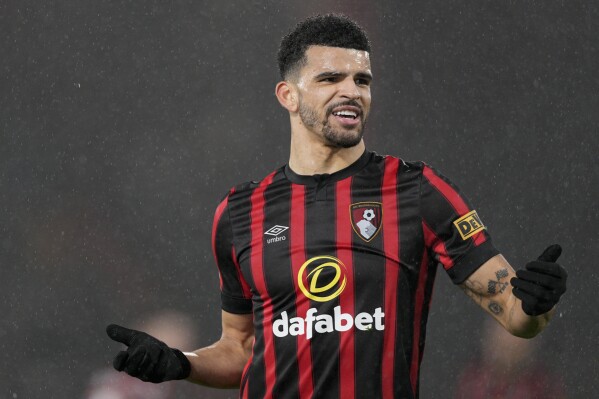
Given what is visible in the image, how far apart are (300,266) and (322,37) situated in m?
0.62

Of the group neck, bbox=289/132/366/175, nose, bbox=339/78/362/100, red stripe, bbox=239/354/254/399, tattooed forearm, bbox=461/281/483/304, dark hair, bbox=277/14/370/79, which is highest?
dark hair, bbox=277/14/370/79

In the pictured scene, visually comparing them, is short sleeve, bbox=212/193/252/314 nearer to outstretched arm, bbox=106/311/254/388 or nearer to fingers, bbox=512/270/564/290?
outstretched arm, bbox=106/311/254/388

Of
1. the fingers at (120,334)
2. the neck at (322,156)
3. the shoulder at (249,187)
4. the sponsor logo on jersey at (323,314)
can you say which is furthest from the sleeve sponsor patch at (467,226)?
the fingers at (120,334)

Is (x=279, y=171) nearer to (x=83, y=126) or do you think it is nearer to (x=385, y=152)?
(x=385, y=152)

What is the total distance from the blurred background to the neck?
300 centimetres

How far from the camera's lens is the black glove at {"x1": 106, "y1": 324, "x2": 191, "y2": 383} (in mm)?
2648

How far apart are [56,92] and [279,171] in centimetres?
355

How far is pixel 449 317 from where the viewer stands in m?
5.83

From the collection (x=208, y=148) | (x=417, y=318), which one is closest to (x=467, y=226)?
(x=417, y=318)

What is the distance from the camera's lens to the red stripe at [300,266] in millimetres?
2670

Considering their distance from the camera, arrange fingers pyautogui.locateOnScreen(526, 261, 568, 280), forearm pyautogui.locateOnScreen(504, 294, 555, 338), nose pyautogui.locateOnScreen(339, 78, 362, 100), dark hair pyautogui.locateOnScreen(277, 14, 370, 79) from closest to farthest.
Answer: fingers pyautogui.locateOnScreen(526, 261, 568, 280) < forearm pyautogui.locateOnScreen(504, 294, 555, 338) < nose pyautogui.locateOnScreen(339, 78, 362, 100) < dark hair pyautogui.locateOnScreen(277, 14, 370, 79)

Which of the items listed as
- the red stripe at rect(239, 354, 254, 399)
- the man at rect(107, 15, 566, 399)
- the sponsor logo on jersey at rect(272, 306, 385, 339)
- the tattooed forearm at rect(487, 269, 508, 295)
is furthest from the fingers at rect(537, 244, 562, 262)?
the red stripe at rect(239, 354, 254, 399)

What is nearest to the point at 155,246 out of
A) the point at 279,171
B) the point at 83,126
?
the point at 83,126

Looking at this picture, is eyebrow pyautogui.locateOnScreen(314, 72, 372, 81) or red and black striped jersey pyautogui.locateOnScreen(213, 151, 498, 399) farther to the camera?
eyebrow pyautogui.locateOnScreen(314, 72, 372, 81)
